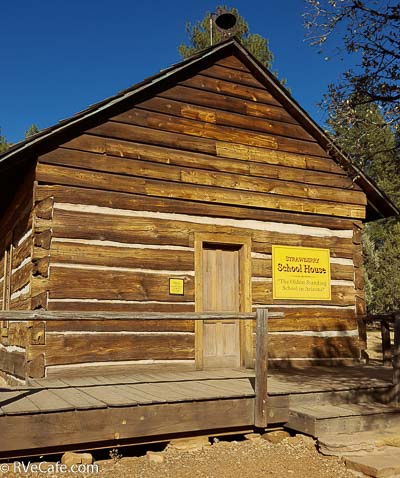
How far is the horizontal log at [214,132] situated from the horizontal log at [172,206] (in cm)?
133

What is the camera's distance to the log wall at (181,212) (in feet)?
27.9

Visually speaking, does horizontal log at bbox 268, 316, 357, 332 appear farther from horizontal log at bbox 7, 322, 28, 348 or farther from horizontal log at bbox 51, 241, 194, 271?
horizontal log at bbox 7, 322, 28, 348

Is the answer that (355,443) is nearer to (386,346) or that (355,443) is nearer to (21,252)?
(386,346)

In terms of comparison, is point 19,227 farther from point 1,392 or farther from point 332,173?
point 332,173

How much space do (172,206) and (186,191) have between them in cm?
40

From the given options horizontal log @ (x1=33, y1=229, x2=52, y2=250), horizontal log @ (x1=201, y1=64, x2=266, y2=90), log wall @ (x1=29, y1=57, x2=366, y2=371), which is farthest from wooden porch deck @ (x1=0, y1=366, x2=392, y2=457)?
horizontal log @ (x1=201, y1=64, x2=266, y2=90)

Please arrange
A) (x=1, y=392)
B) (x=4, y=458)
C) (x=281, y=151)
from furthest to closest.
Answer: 1. (x=281, y=151)
2. (x=1, y=392)
3. (x=4, y=458)

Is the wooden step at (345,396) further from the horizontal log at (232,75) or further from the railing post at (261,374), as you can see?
the horizontal log at (232,75)

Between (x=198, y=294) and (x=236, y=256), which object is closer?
(x=198, y=294)

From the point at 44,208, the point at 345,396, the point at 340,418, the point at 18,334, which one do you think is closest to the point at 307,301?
the point at 345,396

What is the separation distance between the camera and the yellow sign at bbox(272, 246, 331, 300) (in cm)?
1024

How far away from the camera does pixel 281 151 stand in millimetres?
10766

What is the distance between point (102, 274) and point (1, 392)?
2824 mm

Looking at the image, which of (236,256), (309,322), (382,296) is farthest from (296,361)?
(382,296)
